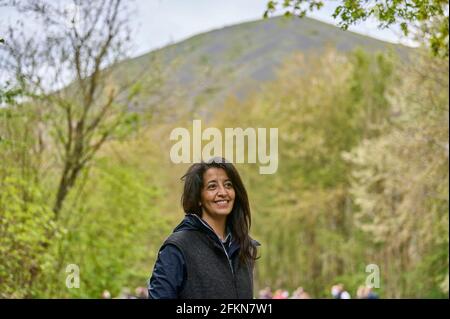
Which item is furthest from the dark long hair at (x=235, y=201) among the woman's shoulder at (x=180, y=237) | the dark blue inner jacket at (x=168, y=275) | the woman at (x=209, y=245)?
the dark blue inner jacket at (x=168, y=275)

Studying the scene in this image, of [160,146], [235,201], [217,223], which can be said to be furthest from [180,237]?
[160,146]

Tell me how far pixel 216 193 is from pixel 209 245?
0.27m

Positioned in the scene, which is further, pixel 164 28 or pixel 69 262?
pixel 164 28

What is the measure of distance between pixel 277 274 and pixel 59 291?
35.0 m

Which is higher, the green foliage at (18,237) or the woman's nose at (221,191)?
the woman's nose at (221,191)

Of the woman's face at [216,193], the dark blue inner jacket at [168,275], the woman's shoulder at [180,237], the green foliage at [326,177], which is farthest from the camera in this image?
the green foliage at [326,177]

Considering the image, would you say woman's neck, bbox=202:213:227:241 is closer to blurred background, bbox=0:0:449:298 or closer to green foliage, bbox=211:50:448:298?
blurred background, bbox=0:0:449:298

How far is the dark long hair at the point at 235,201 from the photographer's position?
376cm

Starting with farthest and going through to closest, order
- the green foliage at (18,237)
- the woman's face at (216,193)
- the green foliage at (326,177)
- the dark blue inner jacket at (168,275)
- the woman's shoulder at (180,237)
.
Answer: the green foliage at (326,177) < the green foliage at (18,237) < the woman's face at (216,193) < the woman's shoulder at (180,237) < the dark blue inner jacket at (168,275)

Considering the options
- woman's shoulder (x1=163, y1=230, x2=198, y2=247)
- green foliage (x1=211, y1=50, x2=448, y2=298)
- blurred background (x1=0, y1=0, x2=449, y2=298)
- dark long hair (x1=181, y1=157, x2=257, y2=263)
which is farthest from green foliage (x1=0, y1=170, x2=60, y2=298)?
green foliage (x1=211, y1=50, x2=448, y2=298)

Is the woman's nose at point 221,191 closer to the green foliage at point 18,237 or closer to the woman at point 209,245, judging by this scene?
the woman at point 209,245

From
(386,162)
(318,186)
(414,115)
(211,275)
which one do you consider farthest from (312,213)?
(211,275)
